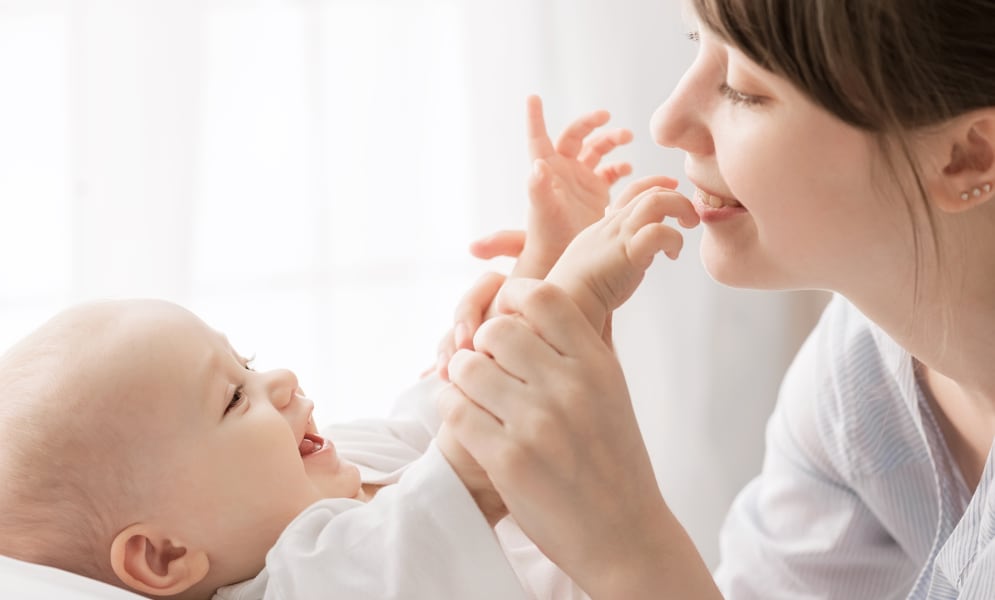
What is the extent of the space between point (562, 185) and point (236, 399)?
0.46m

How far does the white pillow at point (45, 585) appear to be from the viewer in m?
0.86

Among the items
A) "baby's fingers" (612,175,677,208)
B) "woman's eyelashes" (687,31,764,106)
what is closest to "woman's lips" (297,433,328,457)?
"baby's fingers" (612,175,677,208)

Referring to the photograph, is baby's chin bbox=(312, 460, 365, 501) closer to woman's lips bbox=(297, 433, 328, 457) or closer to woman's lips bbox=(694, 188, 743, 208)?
woman's lips bbox=(297, 433, 328, 457)

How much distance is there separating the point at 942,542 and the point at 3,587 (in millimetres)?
1044

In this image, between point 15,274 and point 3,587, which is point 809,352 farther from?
point 15,274

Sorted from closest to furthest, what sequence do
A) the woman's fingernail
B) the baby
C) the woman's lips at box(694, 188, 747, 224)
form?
the baby, the woman's lips at box(694, 188, 747, 224), the woman's fingernail

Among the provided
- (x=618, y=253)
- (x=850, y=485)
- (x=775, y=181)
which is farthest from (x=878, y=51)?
(x=850, y=485)

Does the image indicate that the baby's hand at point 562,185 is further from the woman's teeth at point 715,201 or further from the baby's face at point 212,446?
the baby's face at point 212,446

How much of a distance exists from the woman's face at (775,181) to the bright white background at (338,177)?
96 cm

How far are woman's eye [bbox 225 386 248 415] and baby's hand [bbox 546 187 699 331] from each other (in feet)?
1.13

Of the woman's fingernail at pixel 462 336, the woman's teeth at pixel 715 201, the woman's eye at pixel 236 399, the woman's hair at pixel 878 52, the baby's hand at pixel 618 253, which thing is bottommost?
the woman's eye at pixel 236 399

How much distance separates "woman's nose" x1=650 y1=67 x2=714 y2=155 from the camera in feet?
3.45

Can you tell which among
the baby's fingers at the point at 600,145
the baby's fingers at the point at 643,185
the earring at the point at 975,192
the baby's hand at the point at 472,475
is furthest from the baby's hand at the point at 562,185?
the earring at the point at 975,192

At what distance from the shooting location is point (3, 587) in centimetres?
86
